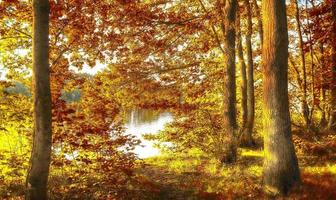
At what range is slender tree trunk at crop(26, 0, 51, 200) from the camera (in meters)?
7.47

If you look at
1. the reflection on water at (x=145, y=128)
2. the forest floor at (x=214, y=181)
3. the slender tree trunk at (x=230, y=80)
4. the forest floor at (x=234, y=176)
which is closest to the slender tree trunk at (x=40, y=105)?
the forest floor at (x=214, y=181)

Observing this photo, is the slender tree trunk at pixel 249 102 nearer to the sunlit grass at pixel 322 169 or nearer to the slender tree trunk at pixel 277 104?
the sunlit grass at pixel 322 169

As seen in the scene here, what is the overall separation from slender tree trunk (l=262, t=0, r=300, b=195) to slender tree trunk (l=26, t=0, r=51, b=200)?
16.7ft

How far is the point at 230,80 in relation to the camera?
13.9 meters

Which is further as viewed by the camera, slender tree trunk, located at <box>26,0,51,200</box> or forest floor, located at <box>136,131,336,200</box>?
forest floor, located at <box>136,131,336,200</box>

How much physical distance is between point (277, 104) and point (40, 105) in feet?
17.7

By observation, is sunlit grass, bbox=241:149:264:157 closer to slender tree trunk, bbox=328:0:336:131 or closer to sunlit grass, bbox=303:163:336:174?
slender tree trunk, bbox=328:0:336:131

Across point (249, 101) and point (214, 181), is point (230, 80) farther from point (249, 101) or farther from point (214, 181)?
point (214, 181)

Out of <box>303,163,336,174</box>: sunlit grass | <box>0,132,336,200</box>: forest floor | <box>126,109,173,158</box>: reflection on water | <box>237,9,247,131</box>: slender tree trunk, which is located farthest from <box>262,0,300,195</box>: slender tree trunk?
<box>237,9,247,131</box>: slender tree trunk

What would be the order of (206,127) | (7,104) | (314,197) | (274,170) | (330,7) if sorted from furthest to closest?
(206,127) → (330,7) → (7,104) → (274,170) → (314,197)

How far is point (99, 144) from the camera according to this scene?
40.4 ft

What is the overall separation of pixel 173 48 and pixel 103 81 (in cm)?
358

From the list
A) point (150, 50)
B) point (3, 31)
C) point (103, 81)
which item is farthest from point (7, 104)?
point (150, 50)

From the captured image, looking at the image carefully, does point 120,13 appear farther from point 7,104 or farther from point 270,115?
point 270,115
